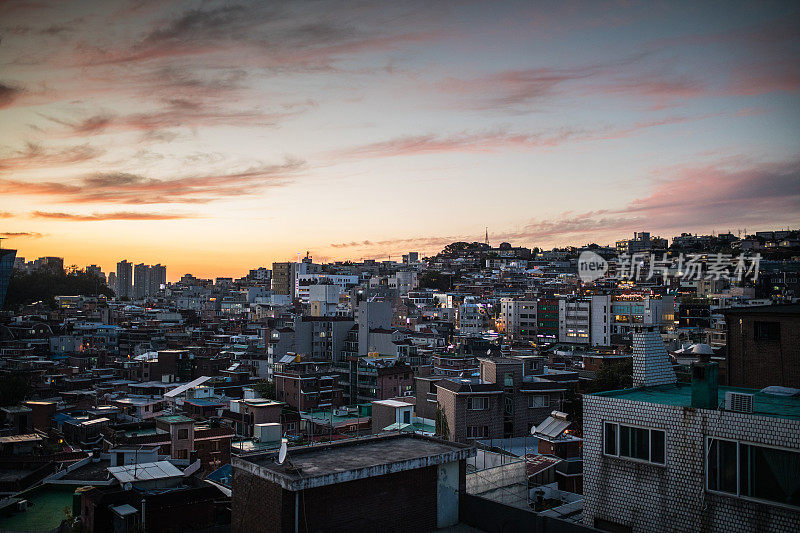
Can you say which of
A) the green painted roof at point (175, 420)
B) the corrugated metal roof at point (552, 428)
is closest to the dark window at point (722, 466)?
the corrugated metal roof at point (552, 428)

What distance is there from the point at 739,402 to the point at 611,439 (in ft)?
5.61

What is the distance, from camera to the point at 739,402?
24.5 feet

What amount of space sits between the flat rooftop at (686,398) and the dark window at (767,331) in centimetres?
536

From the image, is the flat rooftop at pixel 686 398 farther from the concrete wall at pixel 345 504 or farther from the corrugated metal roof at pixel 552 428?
the corrugated metal roof at pixel 552 428

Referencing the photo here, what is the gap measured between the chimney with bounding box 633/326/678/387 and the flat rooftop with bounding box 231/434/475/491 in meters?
2.97

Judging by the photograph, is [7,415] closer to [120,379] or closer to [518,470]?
[120,379]

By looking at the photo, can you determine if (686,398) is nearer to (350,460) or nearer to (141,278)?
(350,460)

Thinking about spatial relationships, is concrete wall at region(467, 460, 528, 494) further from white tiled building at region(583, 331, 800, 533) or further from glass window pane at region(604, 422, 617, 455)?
glass window pane at region(604, 422, 617, 455)

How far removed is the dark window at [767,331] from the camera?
1454 cm

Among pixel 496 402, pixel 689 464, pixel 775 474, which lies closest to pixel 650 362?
pixel 689 464

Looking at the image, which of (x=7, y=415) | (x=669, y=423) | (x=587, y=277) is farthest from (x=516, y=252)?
(x=669, y=423)

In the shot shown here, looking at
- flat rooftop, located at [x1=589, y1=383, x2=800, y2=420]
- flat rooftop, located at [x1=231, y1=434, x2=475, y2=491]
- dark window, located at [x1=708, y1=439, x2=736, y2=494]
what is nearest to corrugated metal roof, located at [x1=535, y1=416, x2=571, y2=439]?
flat rooftop, located at [x1=589, y1=383, x2=800, y2=420]

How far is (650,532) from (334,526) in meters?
3.87

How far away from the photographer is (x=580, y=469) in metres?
16.3
